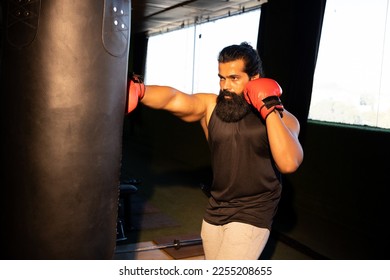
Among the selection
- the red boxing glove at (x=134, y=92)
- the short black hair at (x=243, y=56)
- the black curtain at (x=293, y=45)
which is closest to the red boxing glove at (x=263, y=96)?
the short black hair at (x=243, y=56)

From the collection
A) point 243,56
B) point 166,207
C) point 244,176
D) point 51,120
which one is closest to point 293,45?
point 166,207

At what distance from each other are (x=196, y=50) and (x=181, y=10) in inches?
30.5

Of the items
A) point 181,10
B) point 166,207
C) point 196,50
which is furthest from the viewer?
point 196,50

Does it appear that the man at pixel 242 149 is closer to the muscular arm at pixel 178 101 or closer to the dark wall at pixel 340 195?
the muscular arm at pixel 178 101

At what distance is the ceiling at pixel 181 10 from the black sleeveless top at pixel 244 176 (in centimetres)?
362

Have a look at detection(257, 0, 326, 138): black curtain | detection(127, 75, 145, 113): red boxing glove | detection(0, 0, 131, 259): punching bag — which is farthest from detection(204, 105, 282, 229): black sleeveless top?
detection(257, 0, 326, 138): black curtain

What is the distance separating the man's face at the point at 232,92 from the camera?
5.83ft

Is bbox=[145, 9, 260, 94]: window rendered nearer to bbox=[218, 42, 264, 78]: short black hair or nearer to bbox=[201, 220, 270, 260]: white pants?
bbox=[218, 42, 264, 78]: short black hair

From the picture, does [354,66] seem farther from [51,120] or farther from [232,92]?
[51,120]

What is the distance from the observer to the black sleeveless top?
5.58ft

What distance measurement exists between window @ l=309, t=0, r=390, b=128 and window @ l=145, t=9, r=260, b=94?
140 centimetres

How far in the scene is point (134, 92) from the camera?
1.51 m
